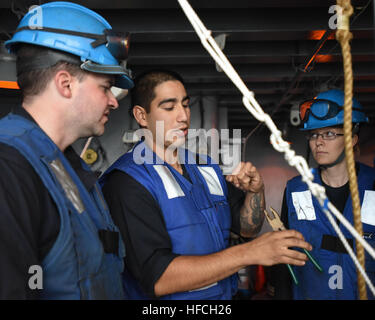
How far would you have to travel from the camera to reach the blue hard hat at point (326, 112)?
2480 millimetres

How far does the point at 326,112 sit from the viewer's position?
8.19 ft

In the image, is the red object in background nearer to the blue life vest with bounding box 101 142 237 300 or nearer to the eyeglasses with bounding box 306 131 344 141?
the eyeglasses with bounding box 306 131 344 141

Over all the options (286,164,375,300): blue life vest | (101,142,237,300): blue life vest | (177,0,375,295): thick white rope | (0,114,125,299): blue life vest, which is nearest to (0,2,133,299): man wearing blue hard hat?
(0,114,125,299): blue life vest

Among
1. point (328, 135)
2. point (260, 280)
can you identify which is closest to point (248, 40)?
point (328, 135)

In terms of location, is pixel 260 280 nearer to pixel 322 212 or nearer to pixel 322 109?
pixel 322 212

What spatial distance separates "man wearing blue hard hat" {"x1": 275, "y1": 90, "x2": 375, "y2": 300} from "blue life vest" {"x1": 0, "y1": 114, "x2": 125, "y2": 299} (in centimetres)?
147

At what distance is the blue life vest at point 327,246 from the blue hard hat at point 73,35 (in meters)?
1.65

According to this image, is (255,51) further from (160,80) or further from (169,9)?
(160,80)

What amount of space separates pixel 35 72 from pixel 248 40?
2979mm

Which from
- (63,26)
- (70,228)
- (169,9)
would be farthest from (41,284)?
(169,9)

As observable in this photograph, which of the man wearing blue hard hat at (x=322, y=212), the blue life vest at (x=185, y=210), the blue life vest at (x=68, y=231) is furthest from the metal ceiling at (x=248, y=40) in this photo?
the blue life vest at (x=68, y=231)

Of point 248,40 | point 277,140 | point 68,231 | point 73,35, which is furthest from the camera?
point 248,40

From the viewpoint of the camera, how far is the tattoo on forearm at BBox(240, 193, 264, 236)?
6.54 ft

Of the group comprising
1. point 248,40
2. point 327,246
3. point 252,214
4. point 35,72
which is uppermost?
point 248,40
